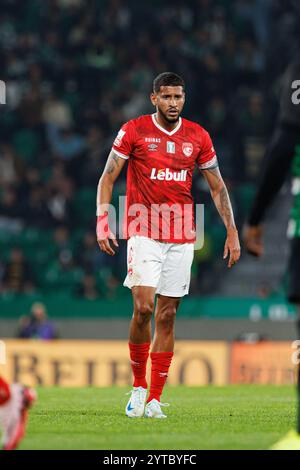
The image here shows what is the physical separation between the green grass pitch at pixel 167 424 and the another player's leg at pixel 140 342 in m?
0.14

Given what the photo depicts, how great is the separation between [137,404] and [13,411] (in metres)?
2.64

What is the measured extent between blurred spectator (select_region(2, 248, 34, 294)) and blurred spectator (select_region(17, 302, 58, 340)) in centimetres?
76

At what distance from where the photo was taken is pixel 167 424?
7785 millimetres

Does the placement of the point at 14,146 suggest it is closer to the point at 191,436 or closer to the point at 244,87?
the point at 244,87

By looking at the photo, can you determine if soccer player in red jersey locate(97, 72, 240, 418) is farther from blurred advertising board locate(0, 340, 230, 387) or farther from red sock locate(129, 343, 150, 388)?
blurred advertising board locate(0, 340, 230, 387)

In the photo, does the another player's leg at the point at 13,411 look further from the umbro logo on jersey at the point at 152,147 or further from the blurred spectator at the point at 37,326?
the blurred spectator at the point at 37,326

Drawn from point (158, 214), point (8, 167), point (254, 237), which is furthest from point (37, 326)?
point (254, 237)

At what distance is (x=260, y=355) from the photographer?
735 inches

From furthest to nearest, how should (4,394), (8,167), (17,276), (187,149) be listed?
(8,167) < (17,276) < (187,149) < (4,394)

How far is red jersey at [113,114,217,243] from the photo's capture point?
8.70 meters

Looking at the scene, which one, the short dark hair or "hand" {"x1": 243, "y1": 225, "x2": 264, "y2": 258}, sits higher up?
the short dark hair

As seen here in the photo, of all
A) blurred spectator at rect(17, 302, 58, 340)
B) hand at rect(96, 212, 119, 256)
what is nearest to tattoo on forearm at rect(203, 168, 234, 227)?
hand at rect(96, 212, 119, 256)

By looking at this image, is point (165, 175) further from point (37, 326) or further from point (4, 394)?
point (37, 326)

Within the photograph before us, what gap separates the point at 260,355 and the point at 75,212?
517 cm
